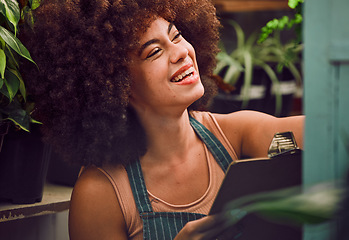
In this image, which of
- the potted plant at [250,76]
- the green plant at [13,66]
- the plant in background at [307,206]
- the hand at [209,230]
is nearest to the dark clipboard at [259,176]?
the hand at [209,230]

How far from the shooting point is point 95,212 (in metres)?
1.24

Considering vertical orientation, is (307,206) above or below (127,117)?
below

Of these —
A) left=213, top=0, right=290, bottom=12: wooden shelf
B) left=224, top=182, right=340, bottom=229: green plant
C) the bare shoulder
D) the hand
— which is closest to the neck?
the bare shoulder

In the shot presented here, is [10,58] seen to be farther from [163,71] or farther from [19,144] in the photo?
[163,71]

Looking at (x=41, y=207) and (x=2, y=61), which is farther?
(x=41, y=207)

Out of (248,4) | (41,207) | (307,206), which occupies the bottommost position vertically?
(41,207)

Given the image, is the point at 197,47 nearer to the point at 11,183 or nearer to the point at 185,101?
the point at 185,101

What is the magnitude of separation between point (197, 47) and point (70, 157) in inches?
21.4

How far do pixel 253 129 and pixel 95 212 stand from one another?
1.72ft

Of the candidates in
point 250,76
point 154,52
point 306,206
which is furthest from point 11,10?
point 250,76

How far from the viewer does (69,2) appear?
4.13 feet

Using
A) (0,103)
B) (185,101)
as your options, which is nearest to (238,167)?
(185,101)

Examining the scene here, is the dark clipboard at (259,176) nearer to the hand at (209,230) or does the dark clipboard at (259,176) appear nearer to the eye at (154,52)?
the hand at (209,230)

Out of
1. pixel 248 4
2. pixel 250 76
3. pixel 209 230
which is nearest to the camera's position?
pixel 209 230
